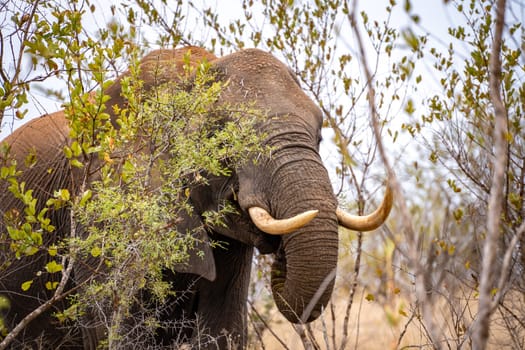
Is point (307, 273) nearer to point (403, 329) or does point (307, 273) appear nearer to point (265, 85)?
point (265, 85)

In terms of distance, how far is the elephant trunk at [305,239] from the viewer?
4051 mm

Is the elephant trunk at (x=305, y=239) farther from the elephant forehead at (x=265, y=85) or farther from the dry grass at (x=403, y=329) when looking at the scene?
the elephant forehead at (x=265, y=85)

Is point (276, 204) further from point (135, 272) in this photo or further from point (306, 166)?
point (135, 272)

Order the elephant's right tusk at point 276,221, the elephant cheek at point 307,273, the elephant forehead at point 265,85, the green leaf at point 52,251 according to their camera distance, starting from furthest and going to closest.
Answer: the elephant forehead at point 265,85 < the elephant cheek at point 307,273 < the elephant's right tusk at point 276,221 < the green leaf at point 52,251

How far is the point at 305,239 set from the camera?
13.3 ft

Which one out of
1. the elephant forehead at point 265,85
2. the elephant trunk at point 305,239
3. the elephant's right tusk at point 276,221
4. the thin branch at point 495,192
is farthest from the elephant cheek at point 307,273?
the thin branch at point 495,192

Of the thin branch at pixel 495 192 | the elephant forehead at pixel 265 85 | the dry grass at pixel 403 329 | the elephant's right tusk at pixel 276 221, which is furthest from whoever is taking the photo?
the elephant forehead at pixel 265 85

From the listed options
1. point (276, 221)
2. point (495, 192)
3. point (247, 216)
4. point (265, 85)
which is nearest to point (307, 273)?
point (276, 221)

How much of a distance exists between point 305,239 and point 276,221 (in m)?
0.19

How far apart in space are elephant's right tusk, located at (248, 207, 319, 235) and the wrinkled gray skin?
7cm

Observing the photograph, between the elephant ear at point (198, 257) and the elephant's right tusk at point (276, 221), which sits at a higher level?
the elephant's right tusk at point (276, 221)

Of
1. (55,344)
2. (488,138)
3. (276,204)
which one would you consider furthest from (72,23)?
(488,138)

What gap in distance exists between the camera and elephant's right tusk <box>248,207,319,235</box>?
153 inches

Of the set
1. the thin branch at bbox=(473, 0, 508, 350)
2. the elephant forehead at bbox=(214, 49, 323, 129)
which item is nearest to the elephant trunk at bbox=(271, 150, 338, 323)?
the elephant forehead at bbox=(214, 49, 323, 129)
